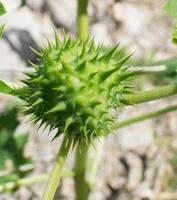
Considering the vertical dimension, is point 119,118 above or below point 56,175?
above

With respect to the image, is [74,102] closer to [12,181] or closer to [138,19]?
[12,181]

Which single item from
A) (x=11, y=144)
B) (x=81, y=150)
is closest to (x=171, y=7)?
(x=81, y=150)

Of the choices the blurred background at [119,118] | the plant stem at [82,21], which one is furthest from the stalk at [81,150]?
the blurred background at [119,118]

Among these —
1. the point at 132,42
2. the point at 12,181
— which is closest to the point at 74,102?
the point at 12,181

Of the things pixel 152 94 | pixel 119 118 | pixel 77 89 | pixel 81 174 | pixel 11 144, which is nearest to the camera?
pixel 77 89

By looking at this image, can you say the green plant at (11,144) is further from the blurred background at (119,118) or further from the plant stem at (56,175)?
the plant stem at (56,175)

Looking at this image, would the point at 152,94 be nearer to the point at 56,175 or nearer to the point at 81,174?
the point at 56,175

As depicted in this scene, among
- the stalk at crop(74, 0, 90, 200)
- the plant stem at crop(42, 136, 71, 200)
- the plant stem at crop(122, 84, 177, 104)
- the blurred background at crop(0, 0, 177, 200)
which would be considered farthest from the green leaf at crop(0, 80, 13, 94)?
the blurred background at crop(0, 0, 177, 200)
